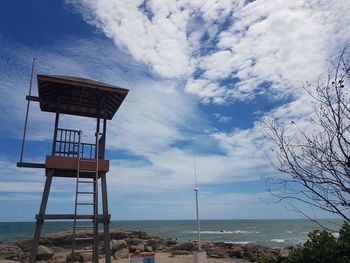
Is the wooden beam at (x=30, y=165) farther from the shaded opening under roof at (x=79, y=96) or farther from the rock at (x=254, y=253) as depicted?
the rock at (x=254, y=253)

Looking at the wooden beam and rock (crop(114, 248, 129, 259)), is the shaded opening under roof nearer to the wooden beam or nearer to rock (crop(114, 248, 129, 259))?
the wooden beam

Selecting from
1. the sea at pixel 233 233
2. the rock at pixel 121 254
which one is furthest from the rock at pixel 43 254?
the sea at pixel 233 233

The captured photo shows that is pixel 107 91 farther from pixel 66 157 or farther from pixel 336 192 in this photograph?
pixel 336 192

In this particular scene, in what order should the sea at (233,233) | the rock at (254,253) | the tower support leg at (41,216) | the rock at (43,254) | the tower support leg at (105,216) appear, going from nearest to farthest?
the tower support leg at (41,216), the tower support leg at (105,216), the rock at (43,254), the rock at (254,253), the sea at (233,233)

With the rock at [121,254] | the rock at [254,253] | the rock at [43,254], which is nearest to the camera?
the rock at [121,254]

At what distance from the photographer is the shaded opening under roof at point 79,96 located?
34.7 ft

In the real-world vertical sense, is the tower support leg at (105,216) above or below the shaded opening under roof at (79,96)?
below

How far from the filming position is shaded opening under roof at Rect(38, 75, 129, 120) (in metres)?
10.6

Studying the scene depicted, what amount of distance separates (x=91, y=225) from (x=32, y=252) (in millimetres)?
1869

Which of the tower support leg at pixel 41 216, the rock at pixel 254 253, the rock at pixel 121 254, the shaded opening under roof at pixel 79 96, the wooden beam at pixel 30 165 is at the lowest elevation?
the rock at pixel 254 253

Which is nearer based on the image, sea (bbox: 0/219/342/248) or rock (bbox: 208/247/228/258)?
rock (bbox: 208/247/228/258)

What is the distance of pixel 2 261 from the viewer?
74.6 feet

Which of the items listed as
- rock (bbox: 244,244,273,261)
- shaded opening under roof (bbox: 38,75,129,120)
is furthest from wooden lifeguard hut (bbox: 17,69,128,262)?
rock (bbox: 244,244,273,261)

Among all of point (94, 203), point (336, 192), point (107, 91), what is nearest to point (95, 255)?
point (94, 203)
